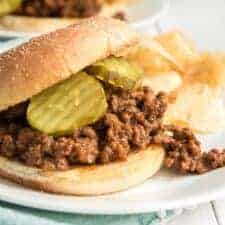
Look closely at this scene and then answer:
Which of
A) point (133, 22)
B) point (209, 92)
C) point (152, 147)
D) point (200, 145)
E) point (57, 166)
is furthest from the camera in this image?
point (133, 22)

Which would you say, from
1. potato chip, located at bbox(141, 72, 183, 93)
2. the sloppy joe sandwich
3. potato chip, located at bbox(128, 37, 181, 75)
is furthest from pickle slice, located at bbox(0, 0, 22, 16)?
the sloppy joe sandwich

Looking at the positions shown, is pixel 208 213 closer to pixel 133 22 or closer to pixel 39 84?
pixel 39 84

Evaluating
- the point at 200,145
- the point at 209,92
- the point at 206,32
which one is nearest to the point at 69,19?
the point at 206,32

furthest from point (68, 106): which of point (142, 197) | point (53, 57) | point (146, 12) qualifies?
point (146, 12)

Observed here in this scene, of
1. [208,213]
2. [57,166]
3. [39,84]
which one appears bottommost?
[208,213]

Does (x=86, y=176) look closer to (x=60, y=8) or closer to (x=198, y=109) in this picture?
(x=198, y=109)

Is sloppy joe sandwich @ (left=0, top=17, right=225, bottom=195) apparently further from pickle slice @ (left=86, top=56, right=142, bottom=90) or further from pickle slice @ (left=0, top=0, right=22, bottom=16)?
pickle slice @ (left=0, top=0, right=22, bottom=16)
